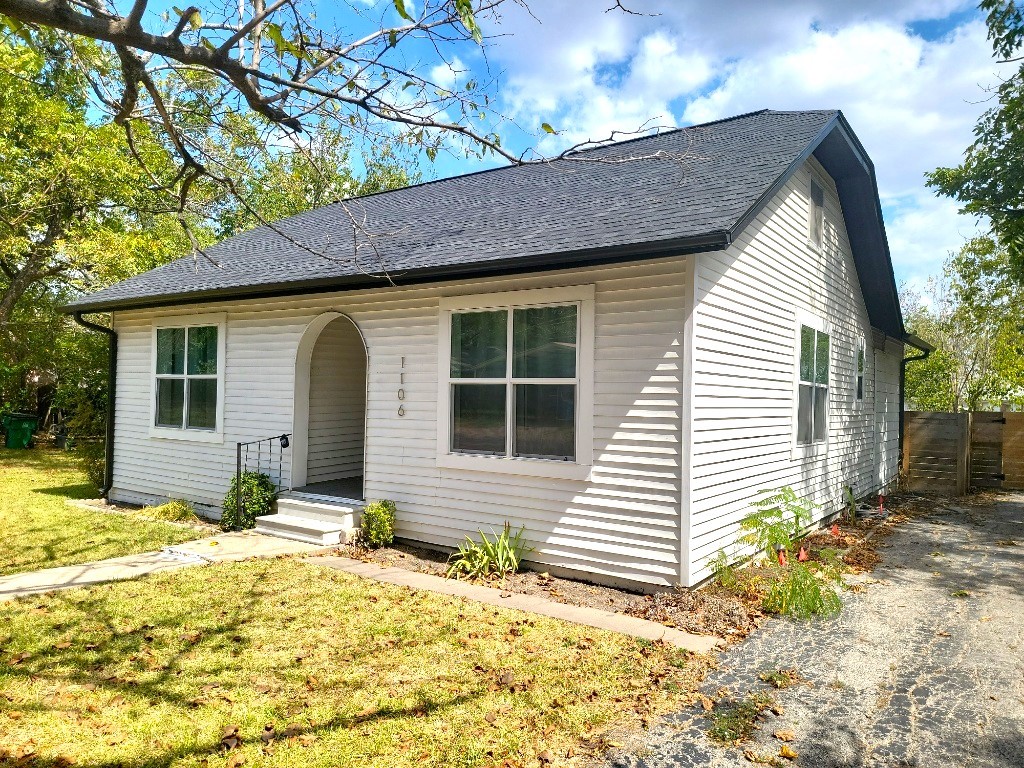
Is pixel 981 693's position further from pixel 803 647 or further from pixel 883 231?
pixel 883 231

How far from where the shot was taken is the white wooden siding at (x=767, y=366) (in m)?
6.09

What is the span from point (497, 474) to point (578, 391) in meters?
1.31

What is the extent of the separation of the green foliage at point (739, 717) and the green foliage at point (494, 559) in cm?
291

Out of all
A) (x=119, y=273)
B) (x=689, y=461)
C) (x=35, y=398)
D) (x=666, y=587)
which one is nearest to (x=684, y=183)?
(x=689, y=461)

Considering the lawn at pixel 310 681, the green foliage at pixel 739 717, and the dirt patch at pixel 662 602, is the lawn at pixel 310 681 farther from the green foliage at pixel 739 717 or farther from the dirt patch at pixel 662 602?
the dirt patch at pixel 662 602

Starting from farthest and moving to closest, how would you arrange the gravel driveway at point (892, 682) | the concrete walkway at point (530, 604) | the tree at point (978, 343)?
the tree at point (978, 343) → the concrete walkway at point (530, 604) → the gravel driveway at point (892, 682)

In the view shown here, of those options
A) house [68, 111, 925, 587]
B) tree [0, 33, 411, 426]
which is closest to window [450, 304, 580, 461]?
house [68, 111, 925, 587]

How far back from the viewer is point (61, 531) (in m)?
8.45

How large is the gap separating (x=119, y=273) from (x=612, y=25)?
1538cm

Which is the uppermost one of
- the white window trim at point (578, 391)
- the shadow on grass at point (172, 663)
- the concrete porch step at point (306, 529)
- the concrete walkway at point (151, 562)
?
the white window trim at point (578, 391)

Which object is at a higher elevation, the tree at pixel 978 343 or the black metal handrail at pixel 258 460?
the tree at pixel 978 343

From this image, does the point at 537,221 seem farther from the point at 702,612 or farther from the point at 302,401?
the point at 702,612

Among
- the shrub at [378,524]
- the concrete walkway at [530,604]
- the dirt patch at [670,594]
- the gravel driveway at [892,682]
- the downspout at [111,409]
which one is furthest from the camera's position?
the downspout at [111,409]

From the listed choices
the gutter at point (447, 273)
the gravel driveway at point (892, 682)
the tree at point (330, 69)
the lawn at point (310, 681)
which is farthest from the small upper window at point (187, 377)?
the gravel driveway at point (892, 682)
